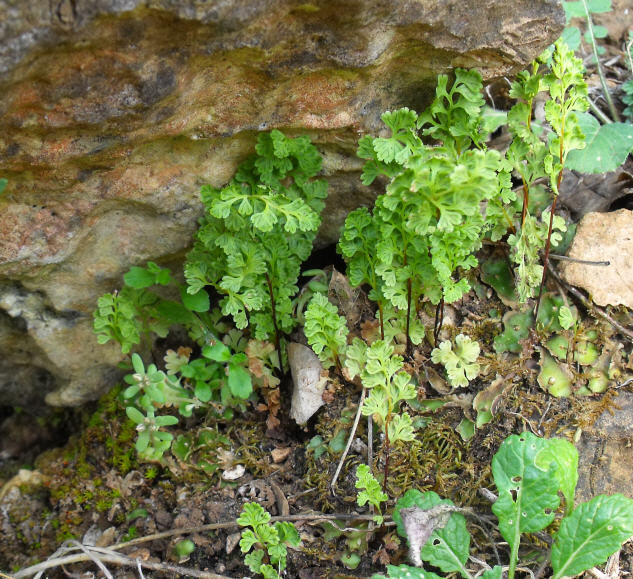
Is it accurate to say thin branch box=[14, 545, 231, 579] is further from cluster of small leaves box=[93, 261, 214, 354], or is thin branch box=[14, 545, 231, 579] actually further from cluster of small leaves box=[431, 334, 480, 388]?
cluster of small leaves box=[431, 334, 480, 388]

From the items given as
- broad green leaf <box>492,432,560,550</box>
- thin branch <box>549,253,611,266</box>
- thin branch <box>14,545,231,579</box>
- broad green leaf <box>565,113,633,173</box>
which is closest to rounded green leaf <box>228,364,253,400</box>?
thin branch <box>14,545,231,579</box>

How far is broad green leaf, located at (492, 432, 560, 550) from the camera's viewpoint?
2619 millimetres

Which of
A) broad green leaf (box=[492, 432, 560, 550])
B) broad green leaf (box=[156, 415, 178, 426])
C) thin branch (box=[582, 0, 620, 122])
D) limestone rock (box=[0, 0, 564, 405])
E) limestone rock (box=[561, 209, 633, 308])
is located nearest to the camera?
limestone rock (box=[0, 0, 564, 405])

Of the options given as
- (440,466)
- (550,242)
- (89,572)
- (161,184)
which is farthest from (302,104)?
(89,572)

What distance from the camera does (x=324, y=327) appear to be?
3057 millimetres

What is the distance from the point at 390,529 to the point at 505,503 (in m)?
0.54

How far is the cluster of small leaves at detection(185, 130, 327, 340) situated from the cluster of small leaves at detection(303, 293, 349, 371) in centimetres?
24

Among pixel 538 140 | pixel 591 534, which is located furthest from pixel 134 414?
pixel 538 140

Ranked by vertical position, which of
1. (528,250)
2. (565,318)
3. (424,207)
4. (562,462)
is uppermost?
(424,207)

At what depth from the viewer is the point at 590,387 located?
3.12 m

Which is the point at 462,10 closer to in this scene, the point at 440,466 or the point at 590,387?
the point at 590,387

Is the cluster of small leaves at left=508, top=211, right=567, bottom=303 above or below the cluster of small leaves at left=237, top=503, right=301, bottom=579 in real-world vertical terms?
above

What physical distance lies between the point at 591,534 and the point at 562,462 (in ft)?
0.98

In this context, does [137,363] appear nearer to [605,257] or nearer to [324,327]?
[324,327]
